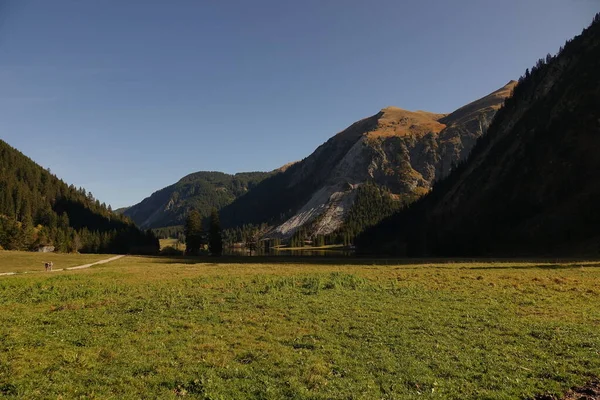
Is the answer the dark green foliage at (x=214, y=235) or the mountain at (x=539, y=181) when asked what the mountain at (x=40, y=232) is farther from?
the mountain at (x=539, y=181)

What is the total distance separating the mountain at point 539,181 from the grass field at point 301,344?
253ft

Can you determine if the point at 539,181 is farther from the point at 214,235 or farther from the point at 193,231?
the point at 193,231

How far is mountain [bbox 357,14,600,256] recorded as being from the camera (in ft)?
317

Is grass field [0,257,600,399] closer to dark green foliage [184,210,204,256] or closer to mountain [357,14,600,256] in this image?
mountain [357,14,600,256]

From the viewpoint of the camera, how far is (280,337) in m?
17.2

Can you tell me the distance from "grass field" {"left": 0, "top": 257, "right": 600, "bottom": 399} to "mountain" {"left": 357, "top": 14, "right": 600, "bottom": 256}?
77.2 meters

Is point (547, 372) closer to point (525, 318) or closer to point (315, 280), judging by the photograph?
point (525, 318)

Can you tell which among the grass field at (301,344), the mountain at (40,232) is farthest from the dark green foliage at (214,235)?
the grass field at (301,344)

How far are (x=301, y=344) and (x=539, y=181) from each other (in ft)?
437

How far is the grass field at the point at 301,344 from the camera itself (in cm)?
1148

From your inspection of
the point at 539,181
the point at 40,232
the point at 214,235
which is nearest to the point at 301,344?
the point at 214,235

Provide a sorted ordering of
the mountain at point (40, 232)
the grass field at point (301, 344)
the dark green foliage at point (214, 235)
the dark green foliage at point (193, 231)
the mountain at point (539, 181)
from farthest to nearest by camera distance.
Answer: the mountain at point (40, 232)
the dark green foliage at point (193, 231)
the dark green foliage at point (214, 235)
the mountain at point (539, 181)
the grass field at point (301, 344)

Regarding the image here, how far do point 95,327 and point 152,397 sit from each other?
10971 millimetres

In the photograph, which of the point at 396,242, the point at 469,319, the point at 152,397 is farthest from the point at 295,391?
the point at 396,242
